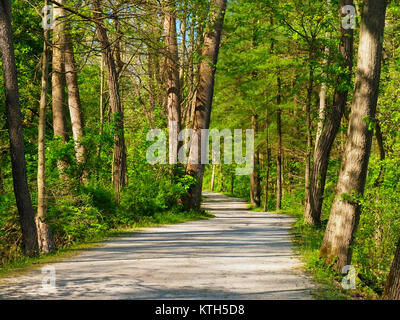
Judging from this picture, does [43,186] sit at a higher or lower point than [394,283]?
higher

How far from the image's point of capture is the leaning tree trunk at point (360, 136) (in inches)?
381

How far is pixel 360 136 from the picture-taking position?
9680 mm

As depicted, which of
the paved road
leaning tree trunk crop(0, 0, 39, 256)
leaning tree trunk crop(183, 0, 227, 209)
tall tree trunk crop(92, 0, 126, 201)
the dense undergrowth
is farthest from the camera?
leaning tree trunk crop(183, 0, 227, 209)

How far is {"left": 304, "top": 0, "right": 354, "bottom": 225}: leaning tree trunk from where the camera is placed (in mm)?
16266

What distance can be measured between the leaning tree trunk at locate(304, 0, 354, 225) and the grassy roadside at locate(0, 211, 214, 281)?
17.2 ft

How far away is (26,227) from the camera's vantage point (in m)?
10.2

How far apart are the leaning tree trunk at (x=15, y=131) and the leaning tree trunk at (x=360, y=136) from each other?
6067 mm

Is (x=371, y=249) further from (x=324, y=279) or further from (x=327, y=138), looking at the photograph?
(x=327, y=138)

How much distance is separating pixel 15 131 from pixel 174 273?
4.47m
